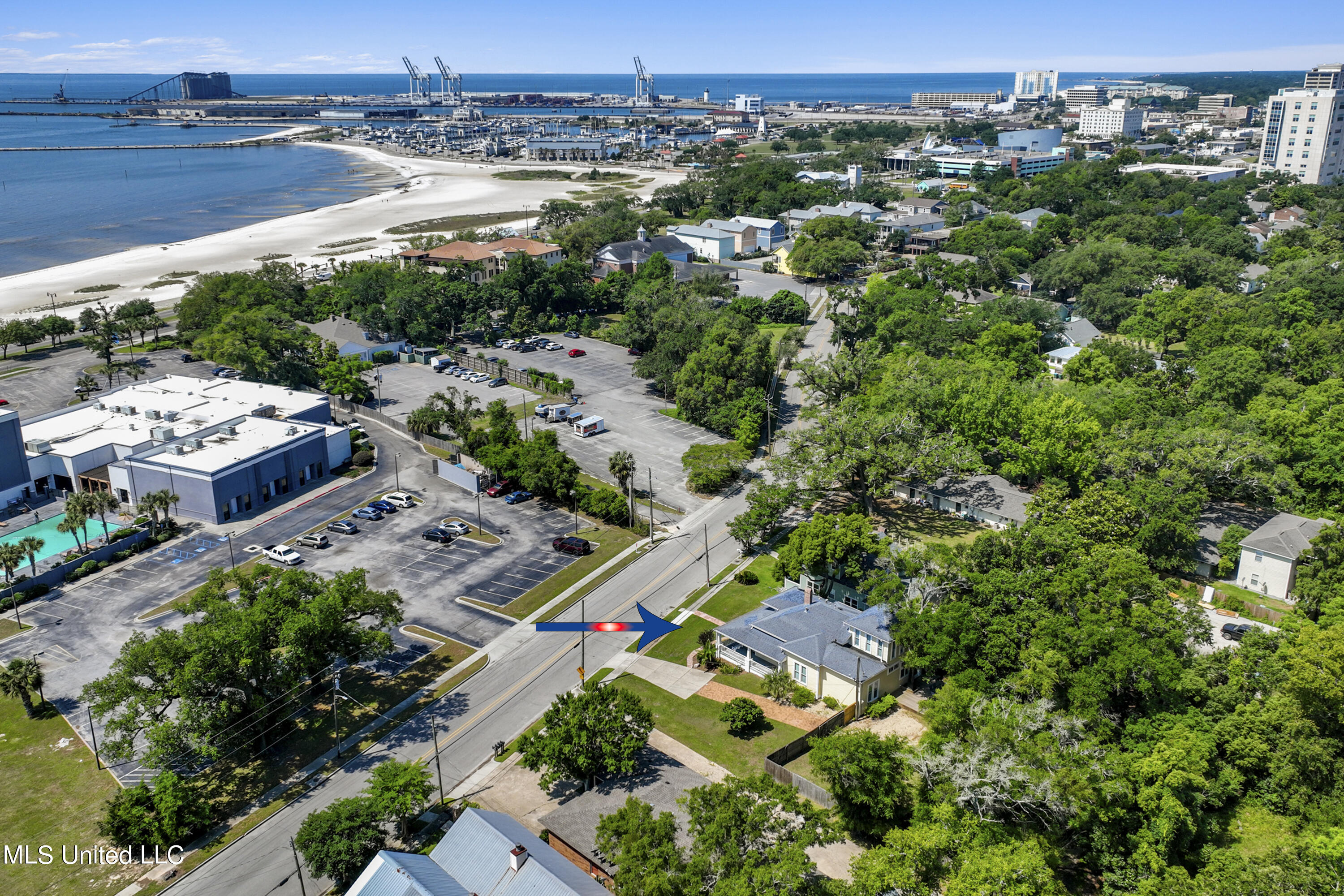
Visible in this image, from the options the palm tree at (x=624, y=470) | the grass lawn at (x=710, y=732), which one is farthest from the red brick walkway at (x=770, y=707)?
the palm tree at (x=624, y=470)

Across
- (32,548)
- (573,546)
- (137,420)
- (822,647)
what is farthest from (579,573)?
(137,420)

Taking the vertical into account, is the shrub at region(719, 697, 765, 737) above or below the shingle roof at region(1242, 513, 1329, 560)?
below

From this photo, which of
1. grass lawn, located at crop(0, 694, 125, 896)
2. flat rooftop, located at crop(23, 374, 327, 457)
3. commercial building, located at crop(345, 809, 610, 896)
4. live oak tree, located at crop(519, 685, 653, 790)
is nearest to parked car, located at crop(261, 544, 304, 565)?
grass lawn, located at crop(0, 694, 125, 896)

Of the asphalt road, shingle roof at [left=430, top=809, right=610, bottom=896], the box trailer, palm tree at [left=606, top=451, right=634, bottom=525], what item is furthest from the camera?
the box trailer

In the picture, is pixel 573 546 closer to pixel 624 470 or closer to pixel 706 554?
pixel 624 470

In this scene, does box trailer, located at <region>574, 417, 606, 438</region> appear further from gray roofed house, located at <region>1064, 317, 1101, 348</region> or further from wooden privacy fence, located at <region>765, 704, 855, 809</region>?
gray roofed house, located at <region>1064, 317, 1101, 348</region>

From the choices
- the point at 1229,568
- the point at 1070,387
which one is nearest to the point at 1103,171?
the point at 1070,387
